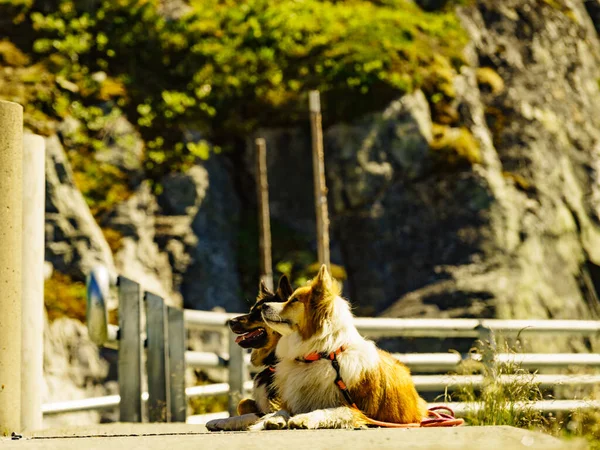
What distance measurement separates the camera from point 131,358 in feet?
27.0

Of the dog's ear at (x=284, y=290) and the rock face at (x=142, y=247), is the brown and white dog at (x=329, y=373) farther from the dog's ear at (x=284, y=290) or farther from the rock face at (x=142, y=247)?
the rock face at (x=142, y=247)

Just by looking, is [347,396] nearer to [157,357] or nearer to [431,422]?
[431,422]

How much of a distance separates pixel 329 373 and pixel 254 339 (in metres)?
0.97

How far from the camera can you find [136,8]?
20609 millimetres

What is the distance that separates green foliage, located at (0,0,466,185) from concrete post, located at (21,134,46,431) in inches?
460

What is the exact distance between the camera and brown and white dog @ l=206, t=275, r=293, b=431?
598 centimetres

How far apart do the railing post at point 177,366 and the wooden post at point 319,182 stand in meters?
9.81

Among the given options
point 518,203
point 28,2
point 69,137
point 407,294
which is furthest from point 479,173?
point 28,2

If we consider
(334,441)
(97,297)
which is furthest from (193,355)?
(334,441)

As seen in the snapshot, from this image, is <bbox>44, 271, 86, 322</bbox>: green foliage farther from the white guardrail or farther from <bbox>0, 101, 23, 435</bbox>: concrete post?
<bbox>0, 101, 23, 435</bbox>: concrete post

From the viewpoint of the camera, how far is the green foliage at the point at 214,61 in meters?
19.1

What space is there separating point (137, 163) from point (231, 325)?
1270 cm

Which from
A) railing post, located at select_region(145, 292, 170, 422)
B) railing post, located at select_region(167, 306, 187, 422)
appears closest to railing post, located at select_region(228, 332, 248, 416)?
railing post, located at select_region(167, 306, 187, 422)

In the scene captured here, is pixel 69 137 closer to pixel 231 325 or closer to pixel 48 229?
pixel 48 229
